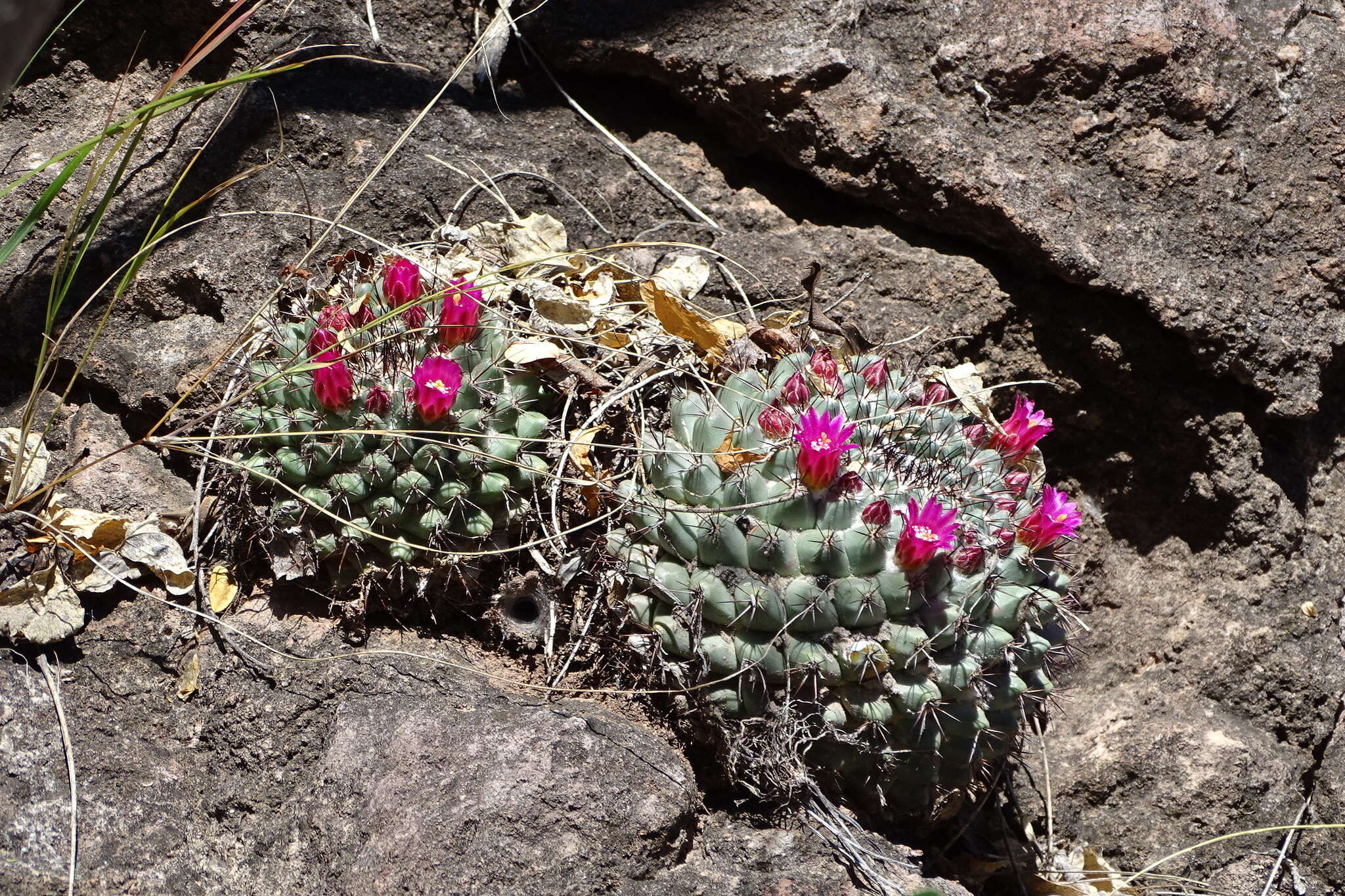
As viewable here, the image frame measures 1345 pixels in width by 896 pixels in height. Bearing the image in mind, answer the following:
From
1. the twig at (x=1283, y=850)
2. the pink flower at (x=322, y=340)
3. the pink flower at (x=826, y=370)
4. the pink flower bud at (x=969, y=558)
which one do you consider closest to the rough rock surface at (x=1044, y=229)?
the twig at (x=1283, y=850)

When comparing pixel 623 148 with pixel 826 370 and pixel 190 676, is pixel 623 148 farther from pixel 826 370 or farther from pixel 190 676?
pixel 190 676

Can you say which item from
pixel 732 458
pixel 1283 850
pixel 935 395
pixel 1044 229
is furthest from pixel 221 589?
pixel 1283 850

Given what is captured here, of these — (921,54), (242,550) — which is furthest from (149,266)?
(921,54)

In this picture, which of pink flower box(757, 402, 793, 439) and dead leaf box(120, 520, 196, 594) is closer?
pink flower box(757, 402, 793, 439)

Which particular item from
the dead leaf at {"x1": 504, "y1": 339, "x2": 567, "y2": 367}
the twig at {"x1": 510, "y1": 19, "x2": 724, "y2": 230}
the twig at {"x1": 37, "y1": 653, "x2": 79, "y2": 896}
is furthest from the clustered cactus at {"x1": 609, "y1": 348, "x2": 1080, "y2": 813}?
the twig at {"x1": 37, "y1": 653, "x2": 79, "y2": 896}

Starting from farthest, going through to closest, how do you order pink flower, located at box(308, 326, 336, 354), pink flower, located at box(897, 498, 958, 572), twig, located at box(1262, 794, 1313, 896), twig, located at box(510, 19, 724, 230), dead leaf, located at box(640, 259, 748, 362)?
1. twig, located at box(510, 19, 724, 230)
2. dead leaf, located at box(640, 259, 748, 362)
3. twig, located at box(1262, 794, 1313, 896)
4. pink flower, located at box(308, 326, 336, 354)
5. pink flower, located at box(897, 498, 958, 572)

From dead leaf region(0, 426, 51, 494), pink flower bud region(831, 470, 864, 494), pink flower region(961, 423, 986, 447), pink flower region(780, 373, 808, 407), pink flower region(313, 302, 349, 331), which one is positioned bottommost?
dead leaf region(0, 426, 51, 494)

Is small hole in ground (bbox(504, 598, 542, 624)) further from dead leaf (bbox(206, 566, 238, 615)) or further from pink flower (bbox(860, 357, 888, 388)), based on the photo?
pink flower (bbox(860, 357, 888, 388))

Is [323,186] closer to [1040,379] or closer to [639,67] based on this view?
[639,67]
